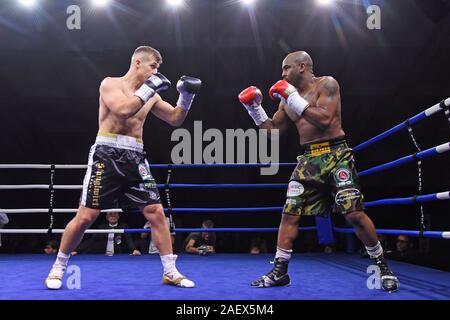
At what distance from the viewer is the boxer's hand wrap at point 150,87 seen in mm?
2238

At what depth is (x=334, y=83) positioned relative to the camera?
2.34 m

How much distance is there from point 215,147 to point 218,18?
2.41m

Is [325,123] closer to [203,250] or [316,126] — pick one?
[316,126]

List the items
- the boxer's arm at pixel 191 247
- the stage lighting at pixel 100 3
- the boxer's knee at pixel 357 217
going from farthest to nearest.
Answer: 1. the stage lighting at pixel 100 3
2. the boxer's arm at pixel 191 247
3. the boxer's knee at pixel 357 217

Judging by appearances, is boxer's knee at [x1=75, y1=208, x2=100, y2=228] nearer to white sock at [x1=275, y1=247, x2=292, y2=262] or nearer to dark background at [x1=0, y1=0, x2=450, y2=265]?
white sock at [x1=275, y1=247, x2=292, y2=262]

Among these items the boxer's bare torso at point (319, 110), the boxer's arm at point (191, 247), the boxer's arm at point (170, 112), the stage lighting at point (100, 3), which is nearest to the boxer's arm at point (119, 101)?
the boxer's arm at point (170, 112)

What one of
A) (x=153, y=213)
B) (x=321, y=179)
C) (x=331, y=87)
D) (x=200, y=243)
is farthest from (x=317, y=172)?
(x=200, y=243)

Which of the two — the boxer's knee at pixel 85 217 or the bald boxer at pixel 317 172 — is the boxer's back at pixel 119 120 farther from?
the bald boxer at pixel 317 172

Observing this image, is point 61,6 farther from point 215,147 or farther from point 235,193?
point 235,193

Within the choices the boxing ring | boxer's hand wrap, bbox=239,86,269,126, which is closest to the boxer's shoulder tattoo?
boxer's hand wrap, bbox=239,86,269,126

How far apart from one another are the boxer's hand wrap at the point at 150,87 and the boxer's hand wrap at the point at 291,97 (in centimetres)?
56

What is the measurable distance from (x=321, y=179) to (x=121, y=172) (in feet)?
3.17

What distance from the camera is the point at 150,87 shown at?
2.27 metres
